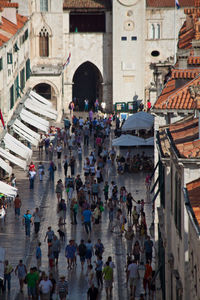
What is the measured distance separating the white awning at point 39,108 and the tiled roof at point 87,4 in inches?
538

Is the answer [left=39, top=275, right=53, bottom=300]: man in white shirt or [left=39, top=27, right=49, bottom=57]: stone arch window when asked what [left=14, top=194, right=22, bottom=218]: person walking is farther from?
[left=39, top=27, right=49, bottom=57]: stone arch window

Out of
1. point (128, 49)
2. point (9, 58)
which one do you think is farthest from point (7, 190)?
point (128, 49)

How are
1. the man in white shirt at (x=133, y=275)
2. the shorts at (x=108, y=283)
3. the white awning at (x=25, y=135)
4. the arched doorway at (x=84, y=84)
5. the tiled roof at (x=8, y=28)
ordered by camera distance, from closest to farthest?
the shorts at (x=108, y=283), the man in white shirt at (x=133, y=275), the white awning at (x=25, y=135), the tiled roof at (x=8, y=28), the arched doorway at (x=84, y=84)

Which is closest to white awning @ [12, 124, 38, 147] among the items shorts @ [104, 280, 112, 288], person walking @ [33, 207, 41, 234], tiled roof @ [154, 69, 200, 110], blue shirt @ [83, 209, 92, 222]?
person walking @ [33, 207, 41, 234]

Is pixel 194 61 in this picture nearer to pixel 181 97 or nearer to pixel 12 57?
pixel 181 97

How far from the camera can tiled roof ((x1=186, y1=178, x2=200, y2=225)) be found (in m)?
23.3

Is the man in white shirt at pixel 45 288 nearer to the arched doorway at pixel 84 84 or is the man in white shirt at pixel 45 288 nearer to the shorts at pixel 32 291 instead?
the shorts at pixel 32 291

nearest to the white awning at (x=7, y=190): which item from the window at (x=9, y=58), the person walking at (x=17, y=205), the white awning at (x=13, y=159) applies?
the person walking at (x=17, y=205)

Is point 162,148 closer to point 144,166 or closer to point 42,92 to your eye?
point 144,166

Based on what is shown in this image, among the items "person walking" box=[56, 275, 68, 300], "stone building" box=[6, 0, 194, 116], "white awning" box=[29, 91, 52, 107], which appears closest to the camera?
"person walking" box=[56, 275, 68, 300]

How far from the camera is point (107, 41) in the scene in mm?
81625

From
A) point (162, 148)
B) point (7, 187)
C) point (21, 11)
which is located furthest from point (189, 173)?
point (21, 11)

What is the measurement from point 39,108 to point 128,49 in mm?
13301

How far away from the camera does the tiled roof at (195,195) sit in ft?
76.5
